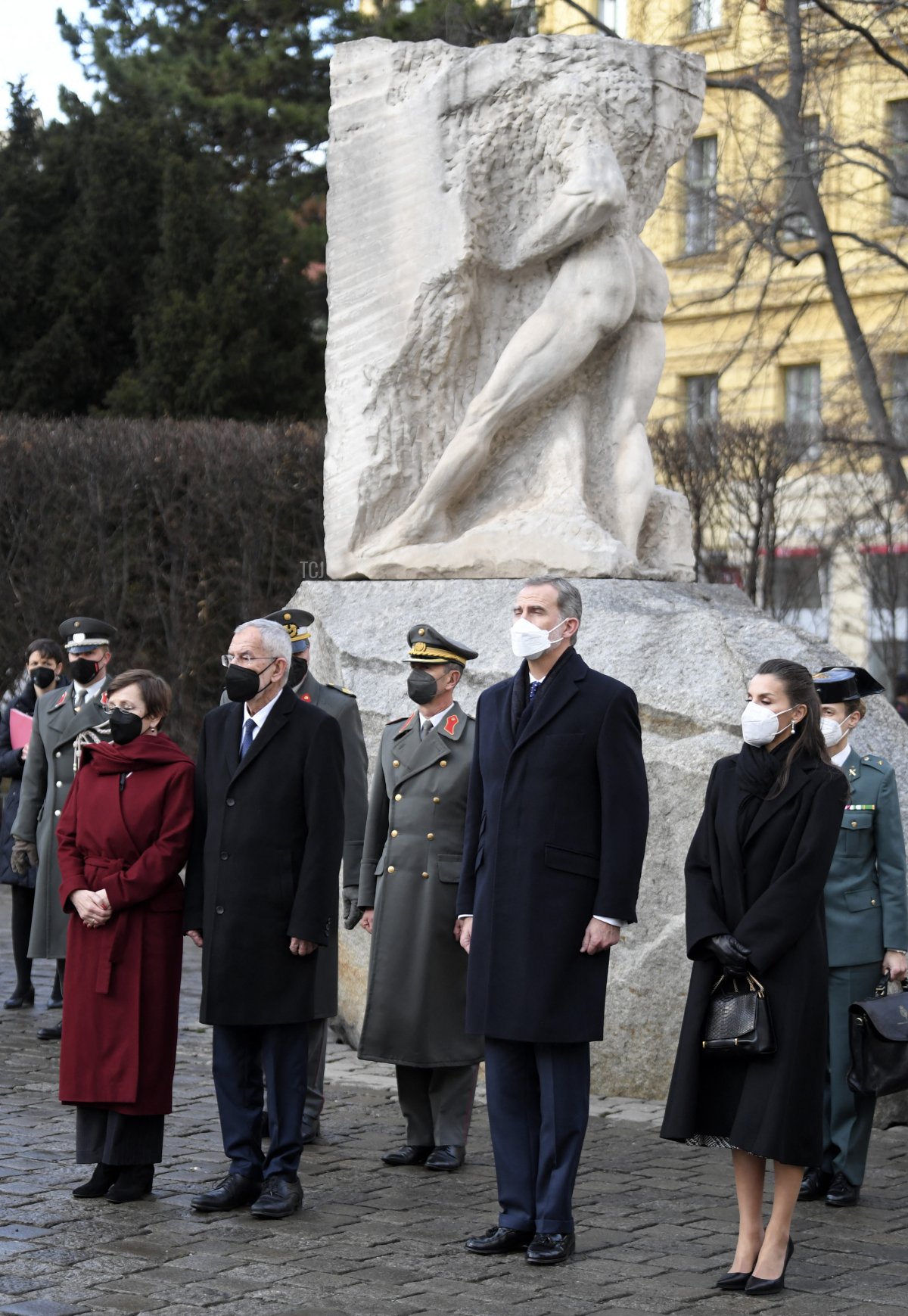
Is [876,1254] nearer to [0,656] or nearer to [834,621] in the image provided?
[0,656]

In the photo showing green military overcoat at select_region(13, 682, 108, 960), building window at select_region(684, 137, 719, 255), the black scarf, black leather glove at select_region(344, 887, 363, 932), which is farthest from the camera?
building window at select_region(684, 137, 719, 255)

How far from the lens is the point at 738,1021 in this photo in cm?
476

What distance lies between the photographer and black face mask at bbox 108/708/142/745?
5.76 m

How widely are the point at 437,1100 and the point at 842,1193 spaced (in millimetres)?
1369

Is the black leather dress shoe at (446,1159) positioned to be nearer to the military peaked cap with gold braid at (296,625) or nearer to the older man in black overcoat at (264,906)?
the older man in black overcoat at (264,906)

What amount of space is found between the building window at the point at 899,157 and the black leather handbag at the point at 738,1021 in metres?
13.8

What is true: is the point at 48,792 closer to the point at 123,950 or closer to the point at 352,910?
the point at 352,910

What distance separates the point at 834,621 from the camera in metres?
26.0

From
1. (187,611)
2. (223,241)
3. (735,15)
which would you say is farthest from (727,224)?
(187,611)

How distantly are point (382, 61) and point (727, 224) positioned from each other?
1176 centimetres

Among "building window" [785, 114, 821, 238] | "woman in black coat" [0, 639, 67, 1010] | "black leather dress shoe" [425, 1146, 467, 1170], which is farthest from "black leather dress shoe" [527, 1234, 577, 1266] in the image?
"building window" [785, 114, 821, 238]

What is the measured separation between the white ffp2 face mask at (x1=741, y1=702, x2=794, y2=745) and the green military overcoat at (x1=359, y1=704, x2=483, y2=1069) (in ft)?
5.18

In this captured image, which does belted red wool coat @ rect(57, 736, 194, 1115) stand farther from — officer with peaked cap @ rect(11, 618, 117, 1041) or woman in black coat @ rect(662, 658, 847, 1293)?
officer with peaked cap @ rect(11, 618, 117, 1041)

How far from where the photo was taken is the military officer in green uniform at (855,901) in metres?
5.88
